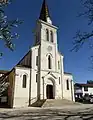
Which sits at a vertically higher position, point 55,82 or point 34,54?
point 34,54

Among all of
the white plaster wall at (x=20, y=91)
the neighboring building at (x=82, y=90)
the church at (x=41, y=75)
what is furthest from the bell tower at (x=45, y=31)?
the neighboring building at (x=82, y=90)

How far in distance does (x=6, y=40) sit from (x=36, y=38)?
30.4 meters

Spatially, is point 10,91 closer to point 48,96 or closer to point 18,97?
point 18,97

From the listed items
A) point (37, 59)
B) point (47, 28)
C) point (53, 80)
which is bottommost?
point (53, 80)

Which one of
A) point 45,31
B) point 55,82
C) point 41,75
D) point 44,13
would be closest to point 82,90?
point 55,82

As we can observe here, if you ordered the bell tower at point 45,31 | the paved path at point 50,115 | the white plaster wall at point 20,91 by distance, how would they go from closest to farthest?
1. the paved path at point 50,115
2. the white plaster wall at point 20,91
3. the bell tower at point 45,31

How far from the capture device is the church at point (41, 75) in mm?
26502

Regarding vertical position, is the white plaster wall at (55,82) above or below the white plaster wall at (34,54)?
below

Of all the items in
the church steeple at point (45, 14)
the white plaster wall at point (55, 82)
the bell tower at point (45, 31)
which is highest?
the church steeple at point (45, 14)

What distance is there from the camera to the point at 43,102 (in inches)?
993

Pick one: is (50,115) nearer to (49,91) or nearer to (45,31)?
(49,91)

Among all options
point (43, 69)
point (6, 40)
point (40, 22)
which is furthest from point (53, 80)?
point (6, 40)

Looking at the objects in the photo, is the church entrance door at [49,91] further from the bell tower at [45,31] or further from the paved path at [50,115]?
the paved path at [50,115]

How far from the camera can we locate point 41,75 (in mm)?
29047
